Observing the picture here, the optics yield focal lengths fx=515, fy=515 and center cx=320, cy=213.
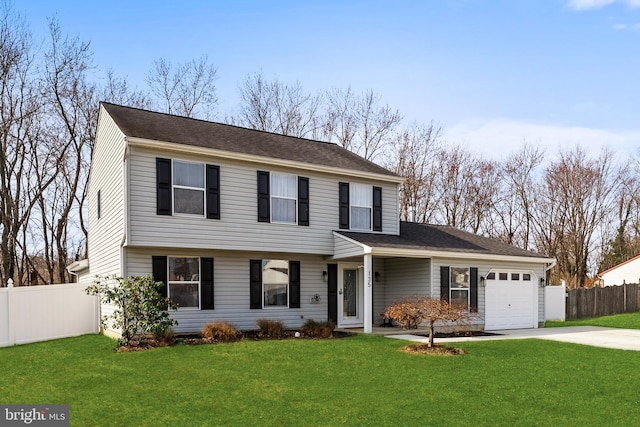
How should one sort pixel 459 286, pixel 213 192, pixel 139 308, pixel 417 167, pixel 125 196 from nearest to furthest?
pixel 139 308, pixel 125 196, pixel 213 192, pixel 459 286, pixel 417 167

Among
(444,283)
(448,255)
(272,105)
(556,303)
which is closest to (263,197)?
(448,255)

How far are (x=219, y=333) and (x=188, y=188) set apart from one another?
12.6 ft

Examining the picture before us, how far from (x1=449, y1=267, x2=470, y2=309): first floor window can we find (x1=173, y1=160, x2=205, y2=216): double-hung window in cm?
829

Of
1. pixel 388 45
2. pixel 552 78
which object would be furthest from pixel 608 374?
pixel 552 78

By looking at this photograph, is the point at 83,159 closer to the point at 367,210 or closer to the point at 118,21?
the point at 118,21

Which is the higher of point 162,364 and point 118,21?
point 118,21

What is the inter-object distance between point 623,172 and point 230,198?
33057 millimetres

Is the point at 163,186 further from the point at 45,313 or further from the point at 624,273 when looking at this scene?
the point at 624,273

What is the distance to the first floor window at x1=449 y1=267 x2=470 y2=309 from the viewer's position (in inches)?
653

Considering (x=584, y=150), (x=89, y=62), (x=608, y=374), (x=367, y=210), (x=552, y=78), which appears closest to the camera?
(x=608, y=374)

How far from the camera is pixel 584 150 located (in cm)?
3559

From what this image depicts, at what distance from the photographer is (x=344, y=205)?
53.9 feet

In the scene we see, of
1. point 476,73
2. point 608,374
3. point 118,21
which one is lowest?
point 608,374

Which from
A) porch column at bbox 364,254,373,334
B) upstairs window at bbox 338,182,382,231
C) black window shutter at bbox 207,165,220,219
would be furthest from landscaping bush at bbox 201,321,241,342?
upstairs window at bbox 338,182,382,231
